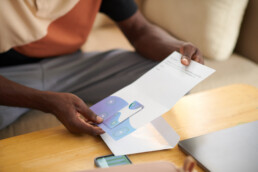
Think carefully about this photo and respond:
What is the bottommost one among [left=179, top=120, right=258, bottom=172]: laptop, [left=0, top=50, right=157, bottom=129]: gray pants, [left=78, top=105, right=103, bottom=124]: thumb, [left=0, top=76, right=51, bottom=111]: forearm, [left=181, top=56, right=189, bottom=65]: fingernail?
[left=0, top=50, right=157, bottom=129]: gray pants

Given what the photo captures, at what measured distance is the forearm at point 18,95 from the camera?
77 cm

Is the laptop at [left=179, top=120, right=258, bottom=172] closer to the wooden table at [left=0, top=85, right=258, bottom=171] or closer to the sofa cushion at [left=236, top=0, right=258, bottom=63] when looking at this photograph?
the wooden table at [left=0, top=85, right=258, bottom=171]

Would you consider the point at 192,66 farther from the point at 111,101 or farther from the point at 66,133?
the point at 66,133

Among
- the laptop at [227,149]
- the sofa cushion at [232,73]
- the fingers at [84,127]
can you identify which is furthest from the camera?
the sofa cushion at [232,73]

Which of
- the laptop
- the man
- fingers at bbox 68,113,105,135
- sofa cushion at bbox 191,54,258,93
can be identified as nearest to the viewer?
the laptop

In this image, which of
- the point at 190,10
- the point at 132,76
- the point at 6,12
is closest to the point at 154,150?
the point at 132,76

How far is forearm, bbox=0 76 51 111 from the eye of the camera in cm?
77

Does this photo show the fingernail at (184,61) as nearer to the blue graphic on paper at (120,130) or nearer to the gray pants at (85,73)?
the blue graphic on paper at (120,130)

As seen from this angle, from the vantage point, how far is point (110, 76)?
1089 mm

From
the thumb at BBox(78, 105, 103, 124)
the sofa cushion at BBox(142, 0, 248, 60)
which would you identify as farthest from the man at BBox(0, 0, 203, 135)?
the thumb at BBox(78, 105, 103, 124)

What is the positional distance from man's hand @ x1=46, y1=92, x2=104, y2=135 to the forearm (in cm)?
6

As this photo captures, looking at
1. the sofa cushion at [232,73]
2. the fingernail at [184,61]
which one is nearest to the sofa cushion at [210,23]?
the sofa cushion at [232,73]

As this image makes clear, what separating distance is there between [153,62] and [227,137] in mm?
514

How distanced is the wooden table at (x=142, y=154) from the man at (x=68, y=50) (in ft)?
0.51
